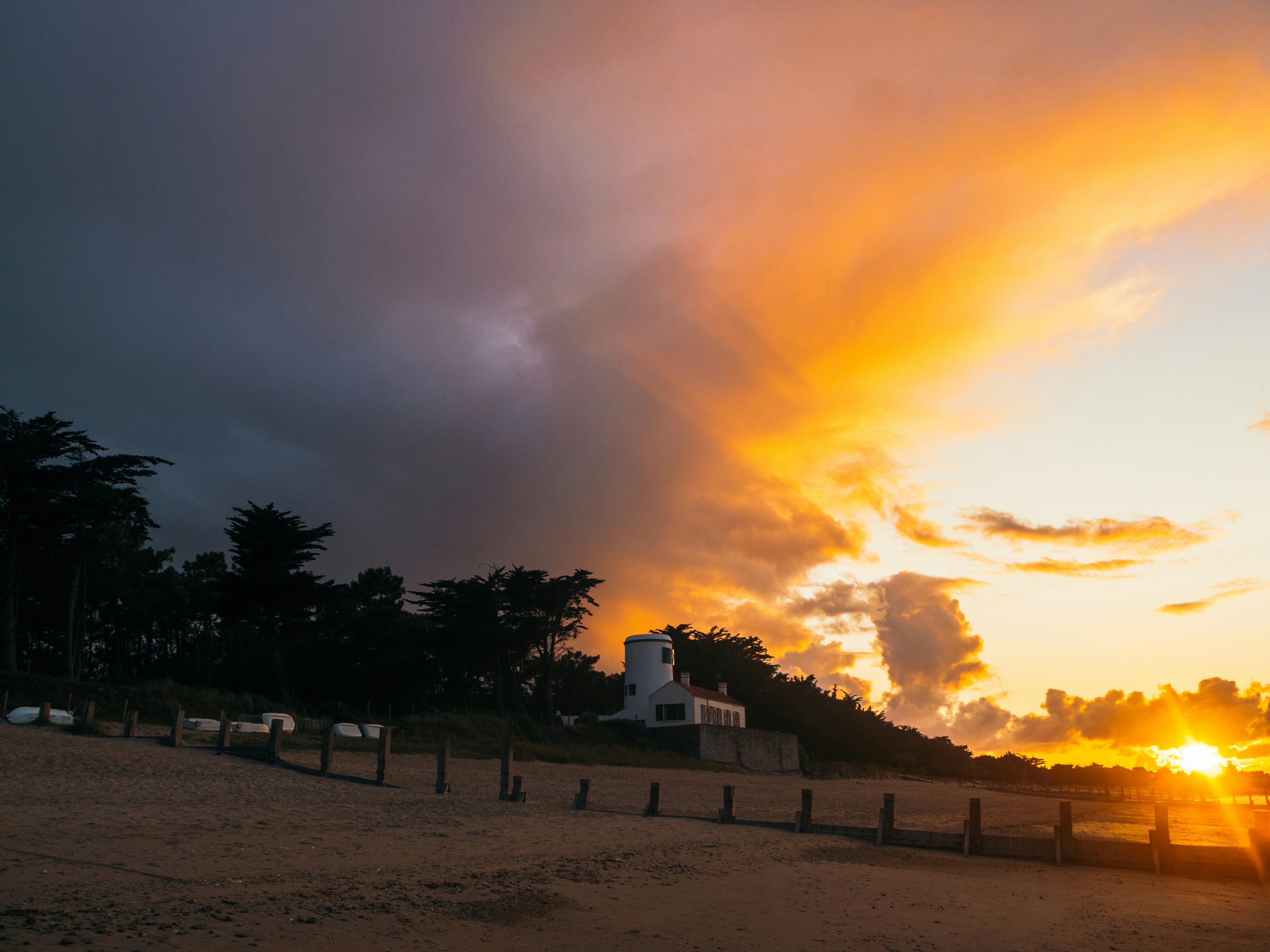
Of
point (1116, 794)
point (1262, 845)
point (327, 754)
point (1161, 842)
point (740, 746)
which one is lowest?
point (1116, 794)

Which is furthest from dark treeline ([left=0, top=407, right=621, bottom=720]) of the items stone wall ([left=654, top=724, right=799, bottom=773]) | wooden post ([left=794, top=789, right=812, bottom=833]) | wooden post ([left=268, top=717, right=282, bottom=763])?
wooden post ([left=794, top=789, right=812, bottom=833])

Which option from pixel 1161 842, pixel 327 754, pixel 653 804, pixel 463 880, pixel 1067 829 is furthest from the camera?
pixel 327 754

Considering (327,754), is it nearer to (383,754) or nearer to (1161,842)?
(383,754)

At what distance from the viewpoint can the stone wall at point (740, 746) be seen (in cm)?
5497

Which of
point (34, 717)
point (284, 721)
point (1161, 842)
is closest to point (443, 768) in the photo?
point (284, 721)

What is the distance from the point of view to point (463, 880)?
12.6 meters

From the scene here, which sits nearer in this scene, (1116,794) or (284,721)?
(284,721)

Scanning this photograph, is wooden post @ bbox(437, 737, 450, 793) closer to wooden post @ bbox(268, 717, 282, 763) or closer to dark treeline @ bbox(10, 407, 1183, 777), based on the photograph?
wooden post @ bbox(268, 717, 282, 763)

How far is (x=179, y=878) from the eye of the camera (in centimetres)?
1077

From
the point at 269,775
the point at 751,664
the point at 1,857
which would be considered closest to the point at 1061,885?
the point at 1,857

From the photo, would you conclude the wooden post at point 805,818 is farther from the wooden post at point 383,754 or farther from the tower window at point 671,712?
the tower window at point 671,712

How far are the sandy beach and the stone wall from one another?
32.5 meters

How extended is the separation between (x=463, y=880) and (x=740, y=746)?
4855cm

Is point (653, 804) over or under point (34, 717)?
under
